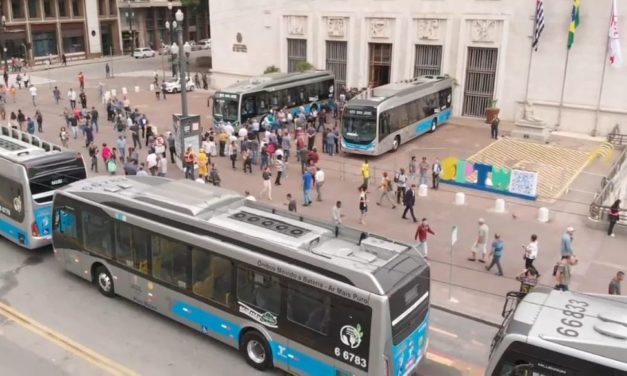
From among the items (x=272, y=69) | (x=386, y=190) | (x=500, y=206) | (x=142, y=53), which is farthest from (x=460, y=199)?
(x=142, y=53)

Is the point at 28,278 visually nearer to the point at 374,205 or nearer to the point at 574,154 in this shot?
the point at 374,205

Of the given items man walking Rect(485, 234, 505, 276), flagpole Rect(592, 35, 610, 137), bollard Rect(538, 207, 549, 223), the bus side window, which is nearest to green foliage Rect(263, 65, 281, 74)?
flagpole Rect(592, 35, 610, 137)

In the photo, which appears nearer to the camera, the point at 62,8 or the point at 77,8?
the point at 62,8

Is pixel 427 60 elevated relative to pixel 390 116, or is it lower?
elevated

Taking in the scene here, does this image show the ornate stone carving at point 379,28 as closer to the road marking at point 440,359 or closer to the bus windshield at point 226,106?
the bus windshield at point 226,106

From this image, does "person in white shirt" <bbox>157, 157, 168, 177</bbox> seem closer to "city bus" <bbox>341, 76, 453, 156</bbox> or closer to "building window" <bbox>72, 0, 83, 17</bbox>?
"city bus" <bbox>341, 76, 453, 156</bbox>

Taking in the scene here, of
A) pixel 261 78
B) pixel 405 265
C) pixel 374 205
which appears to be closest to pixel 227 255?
pixel 405 265

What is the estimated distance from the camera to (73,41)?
69375 mm

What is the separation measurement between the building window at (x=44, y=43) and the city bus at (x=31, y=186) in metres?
54.6

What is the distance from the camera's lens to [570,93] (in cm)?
3331

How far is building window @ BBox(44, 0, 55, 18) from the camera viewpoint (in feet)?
218

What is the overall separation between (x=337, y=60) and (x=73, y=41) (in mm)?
40628

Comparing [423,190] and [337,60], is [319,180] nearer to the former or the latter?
[423,190]

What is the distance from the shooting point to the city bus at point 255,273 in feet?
33.7
